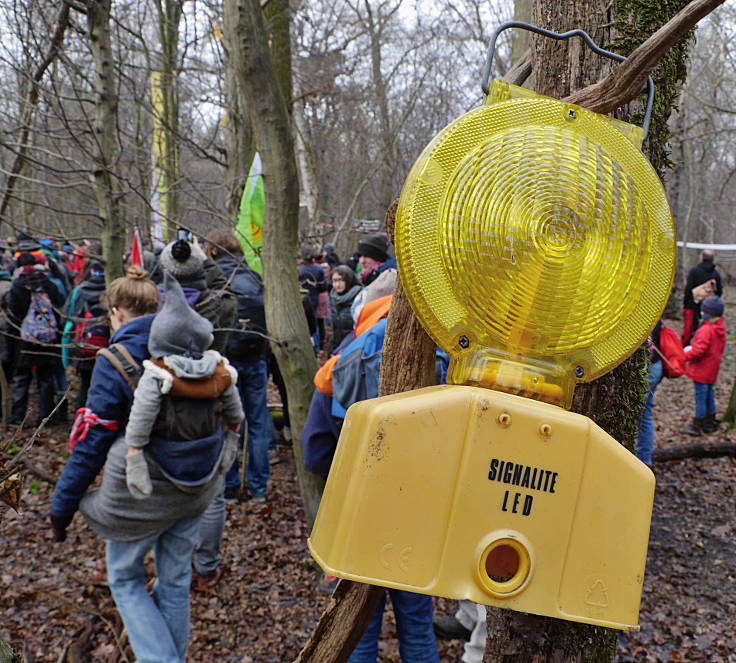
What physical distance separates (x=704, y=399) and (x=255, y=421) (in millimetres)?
5272

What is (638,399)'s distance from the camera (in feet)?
4.20

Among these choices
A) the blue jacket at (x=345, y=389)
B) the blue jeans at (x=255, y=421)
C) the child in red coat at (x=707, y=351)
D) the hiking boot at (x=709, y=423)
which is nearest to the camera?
the blue jacket at (x=345, y=389)

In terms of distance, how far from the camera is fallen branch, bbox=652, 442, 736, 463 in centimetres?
596

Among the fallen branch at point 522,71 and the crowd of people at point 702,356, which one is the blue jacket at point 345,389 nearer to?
the fallen branch at point 522,71

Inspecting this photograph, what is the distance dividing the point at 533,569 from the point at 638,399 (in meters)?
0.60

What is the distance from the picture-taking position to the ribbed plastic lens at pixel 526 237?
0.84m

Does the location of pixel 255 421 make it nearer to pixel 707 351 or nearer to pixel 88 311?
pixel 88 311

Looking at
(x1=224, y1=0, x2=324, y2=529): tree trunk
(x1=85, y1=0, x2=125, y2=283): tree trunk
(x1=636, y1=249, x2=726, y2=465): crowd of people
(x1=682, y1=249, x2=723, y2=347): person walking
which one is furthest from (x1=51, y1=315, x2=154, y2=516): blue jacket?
(x1=682, y1=249, x2=723, y2=347): person walking

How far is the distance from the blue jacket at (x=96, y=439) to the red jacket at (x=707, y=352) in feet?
20.6

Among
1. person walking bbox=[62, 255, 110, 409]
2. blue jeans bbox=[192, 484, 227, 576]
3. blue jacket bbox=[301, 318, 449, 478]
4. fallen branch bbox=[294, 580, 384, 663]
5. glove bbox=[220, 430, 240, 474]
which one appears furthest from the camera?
person walking bbox=[62, 255, 110, 409]

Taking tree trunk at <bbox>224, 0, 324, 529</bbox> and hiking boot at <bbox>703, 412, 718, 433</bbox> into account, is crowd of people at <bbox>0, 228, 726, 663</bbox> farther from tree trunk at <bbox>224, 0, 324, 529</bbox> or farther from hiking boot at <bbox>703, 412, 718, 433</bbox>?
hiking boot at <bbox>703, 412, 718, 433</bbox>

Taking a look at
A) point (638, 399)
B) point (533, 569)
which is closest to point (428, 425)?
point (533, 569)

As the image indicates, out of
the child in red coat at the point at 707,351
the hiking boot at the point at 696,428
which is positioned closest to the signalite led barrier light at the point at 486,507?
the child in red coat at the point at 707,351

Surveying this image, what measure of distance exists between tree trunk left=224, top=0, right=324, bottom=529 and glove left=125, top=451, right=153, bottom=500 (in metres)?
1.13
